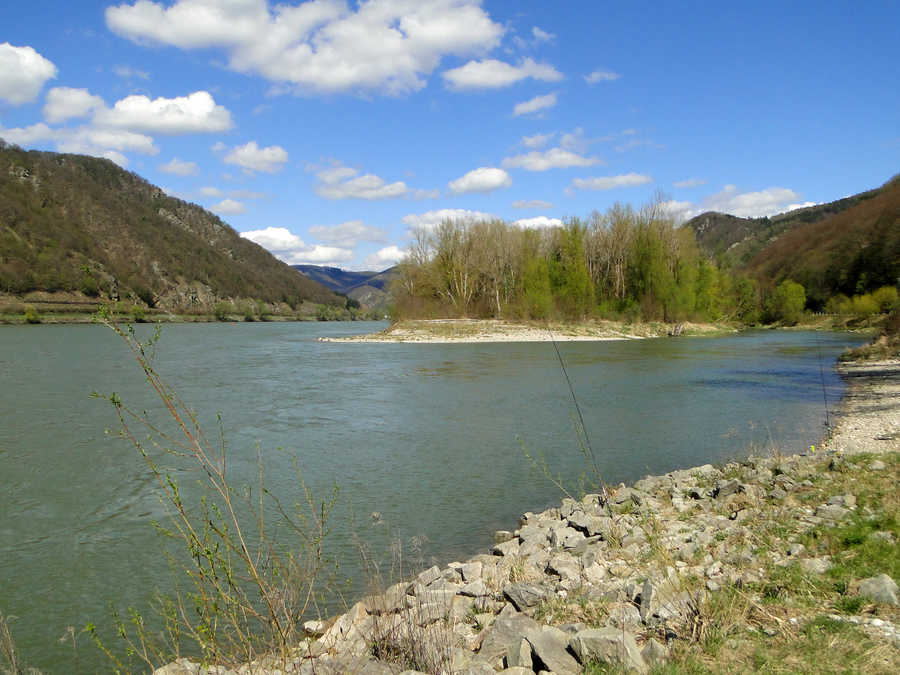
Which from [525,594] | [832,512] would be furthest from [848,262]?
[525,594]

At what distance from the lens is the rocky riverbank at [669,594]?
388 centimetres

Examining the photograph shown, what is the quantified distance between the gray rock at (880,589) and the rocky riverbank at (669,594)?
0.01 m

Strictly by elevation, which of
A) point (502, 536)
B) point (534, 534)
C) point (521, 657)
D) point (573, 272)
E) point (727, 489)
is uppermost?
point (573, 272)

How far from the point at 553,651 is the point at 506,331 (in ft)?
177

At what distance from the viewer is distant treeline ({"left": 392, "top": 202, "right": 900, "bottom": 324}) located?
210ft

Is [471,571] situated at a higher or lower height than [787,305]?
lower

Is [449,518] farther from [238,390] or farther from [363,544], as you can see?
[238,390]

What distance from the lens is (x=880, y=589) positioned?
4.36m

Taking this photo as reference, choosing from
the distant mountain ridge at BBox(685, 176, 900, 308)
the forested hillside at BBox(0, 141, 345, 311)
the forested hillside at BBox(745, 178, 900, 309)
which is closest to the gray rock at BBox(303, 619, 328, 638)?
the distant mountain ridge at BBox(685, 176, 900, 308)

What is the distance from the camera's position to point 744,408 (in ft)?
62.2

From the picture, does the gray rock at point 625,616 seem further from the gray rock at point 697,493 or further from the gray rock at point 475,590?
the gray rock at point 697,493

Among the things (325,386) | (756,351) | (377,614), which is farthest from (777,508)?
(756,351)

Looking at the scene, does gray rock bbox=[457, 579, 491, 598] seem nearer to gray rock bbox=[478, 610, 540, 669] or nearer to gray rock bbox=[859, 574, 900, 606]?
gray rock bbox=[478, 610, 540, 669]

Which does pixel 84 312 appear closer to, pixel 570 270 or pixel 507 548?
pixel 570 270
